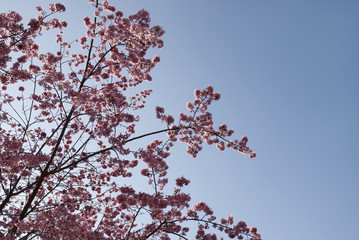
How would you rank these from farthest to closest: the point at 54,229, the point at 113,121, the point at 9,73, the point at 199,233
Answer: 1. the point at 113,121
2. the point at 199,233
3. the point at 54,229
4. the point at 9,73

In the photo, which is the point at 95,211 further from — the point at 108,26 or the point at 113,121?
the point at 108,26

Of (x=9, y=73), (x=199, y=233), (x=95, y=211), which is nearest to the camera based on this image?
(x=9, y=73)

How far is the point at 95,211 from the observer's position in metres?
11.4

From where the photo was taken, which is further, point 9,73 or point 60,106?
point 60,106

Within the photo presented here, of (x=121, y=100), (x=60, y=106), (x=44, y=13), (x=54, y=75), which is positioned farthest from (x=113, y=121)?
(x=44, y=13)

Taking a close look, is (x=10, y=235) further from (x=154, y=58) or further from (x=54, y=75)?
(x=154, y=58)

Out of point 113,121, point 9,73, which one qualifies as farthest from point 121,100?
point 9,73

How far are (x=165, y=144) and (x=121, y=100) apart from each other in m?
2.39

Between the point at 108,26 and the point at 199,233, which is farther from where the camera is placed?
the point at 108,26

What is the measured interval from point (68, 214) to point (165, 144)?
4.20m

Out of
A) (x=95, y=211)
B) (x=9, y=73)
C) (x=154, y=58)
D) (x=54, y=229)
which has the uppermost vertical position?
(x=154, y=58)

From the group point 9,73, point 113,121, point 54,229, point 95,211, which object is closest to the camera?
point 9,73

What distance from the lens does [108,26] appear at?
10.1 meters

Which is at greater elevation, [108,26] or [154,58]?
[154,58]
